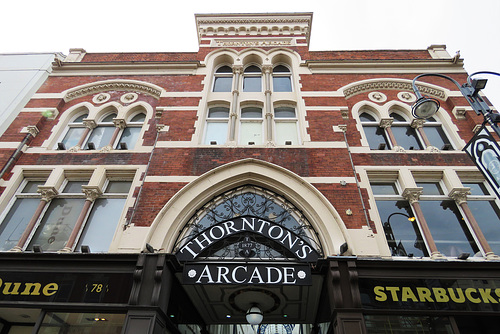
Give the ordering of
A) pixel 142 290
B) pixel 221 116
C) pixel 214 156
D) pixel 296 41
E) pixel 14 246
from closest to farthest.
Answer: pixel 142 290, pixel 14 246, pixel 214 156, pixel 221 116, pixel 296 41

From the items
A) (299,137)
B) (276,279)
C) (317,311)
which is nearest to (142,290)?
(276,279)

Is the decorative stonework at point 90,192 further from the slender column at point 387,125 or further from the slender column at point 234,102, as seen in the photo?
→ the slender column at point 387,125

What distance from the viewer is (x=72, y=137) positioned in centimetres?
1097

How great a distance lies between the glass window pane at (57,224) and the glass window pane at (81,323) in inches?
75.4

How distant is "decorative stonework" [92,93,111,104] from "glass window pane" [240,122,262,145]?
536cm

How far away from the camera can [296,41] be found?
13688 millimetres

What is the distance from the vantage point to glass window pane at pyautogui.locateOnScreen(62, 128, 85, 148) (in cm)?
1074

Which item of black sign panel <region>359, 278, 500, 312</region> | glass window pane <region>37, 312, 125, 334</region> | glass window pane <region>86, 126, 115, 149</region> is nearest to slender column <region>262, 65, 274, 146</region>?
black sign panel <region>359, 278, 500, 312</region>

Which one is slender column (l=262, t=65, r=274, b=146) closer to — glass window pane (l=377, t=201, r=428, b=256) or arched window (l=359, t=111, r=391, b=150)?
arched window (l=359, t=111, r=391, b=150)

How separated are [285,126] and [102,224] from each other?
20.7ft

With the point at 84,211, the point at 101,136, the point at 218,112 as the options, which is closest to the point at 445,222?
the point at 218,112

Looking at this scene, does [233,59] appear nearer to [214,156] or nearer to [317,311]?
[214,156]

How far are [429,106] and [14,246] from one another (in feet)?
35.0

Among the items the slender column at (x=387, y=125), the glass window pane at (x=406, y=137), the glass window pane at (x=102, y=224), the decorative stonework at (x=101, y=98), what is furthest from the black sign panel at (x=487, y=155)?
the decorative stonework at (x=101, y=98)
